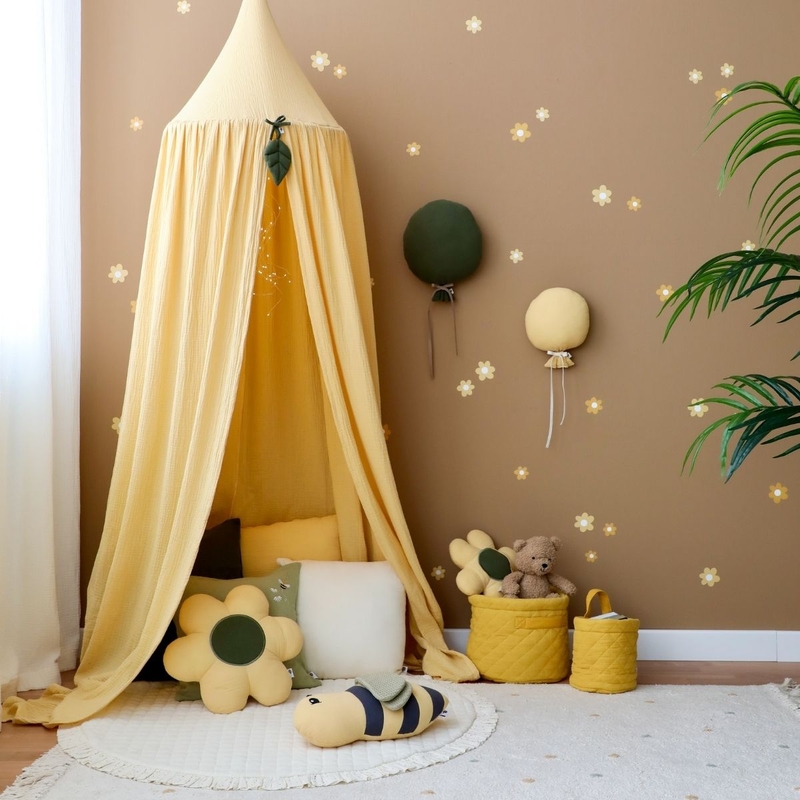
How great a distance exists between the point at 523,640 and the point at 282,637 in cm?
71

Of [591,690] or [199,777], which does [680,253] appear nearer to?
[591,690]

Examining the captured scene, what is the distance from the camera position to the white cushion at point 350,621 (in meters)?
2.67

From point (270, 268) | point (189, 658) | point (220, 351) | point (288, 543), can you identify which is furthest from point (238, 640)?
point (270, 268)

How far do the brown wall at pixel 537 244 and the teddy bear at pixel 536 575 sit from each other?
0.21 metres

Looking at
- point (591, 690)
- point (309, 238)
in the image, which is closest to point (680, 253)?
point (309, 238)

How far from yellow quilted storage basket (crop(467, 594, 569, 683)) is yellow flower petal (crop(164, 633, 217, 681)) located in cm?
81

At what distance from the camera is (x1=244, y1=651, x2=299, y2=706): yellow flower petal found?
242cm

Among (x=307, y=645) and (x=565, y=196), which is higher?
(x=565, y=196)

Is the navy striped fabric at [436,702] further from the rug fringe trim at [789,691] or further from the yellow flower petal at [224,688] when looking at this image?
the rug fringe trim at [789,691]

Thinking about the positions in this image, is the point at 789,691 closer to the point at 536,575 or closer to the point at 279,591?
the point at 536,575

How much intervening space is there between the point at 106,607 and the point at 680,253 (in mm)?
2091

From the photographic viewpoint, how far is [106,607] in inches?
100

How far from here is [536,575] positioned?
2.81m

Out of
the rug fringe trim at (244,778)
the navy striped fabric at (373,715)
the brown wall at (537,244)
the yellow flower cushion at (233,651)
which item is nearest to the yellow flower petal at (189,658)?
the yellow flower cushion at (233,651)
